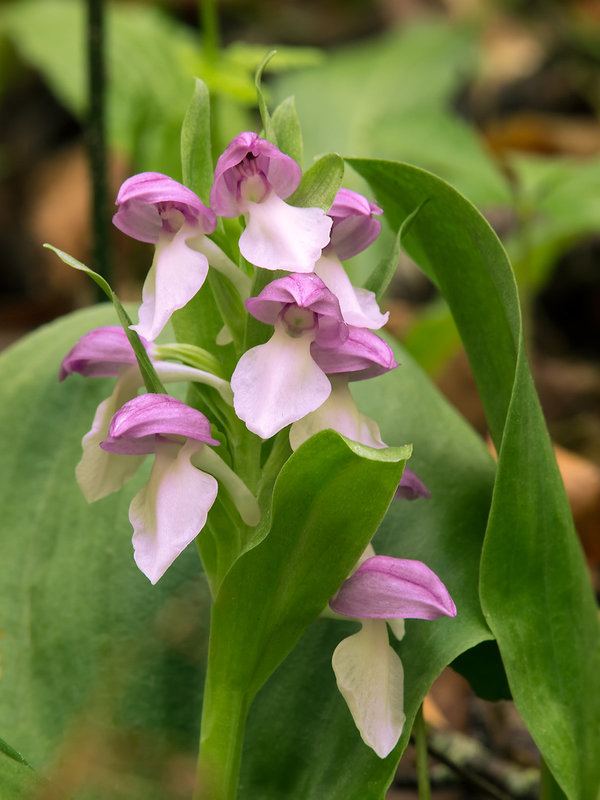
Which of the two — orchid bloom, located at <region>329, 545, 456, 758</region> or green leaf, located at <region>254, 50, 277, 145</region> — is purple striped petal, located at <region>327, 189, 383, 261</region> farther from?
orchid bloom, located at <region>329, 545, 456, 758</region>

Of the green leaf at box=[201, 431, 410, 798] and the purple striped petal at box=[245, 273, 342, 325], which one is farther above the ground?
the purple striped petal at box=[245, 273, 342, 325]

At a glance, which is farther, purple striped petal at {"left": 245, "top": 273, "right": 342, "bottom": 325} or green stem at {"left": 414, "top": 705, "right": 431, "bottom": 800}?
green stem at {"left": 414, "top": 705, "right": 431, "bottom": 800}

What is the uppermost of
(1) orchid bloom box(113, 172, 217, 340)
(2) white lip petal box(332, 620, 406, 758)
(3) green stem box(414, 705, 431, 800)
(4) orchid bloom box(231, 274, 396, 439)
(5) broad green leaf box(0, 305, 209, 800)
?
(1) orchid bloom box(113, 172, 217, 340)

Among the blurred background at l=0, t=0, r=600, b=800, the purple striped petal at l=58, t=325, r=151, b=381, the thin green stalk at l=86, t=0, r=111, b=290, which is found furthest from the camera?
the blurred background at l=0, t=0, r=600, b=800

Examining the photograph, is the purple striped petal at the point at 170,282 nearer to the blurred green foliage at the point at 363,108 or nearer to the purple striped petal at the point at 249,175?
the purple striped petal at the point at 249,175

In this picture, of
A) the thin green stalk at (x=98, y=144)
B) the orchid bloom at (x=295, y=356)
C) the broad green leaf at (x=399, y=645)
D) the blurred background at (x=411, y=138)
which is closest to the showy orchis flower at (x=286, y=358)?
the orchid bloom at (x=295, y=356)

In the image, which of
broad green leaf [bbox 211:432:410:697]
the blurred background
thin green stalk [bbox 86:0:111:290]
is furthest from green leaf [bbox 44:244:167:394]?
thin green stalk [bbox 86:0:111:290]

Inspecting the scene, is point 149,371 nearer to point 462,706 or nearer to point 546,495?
point 546,495

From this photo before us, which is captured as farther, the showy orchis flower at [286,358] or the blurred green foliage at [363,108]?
the blurred green foliage at [363,108]
